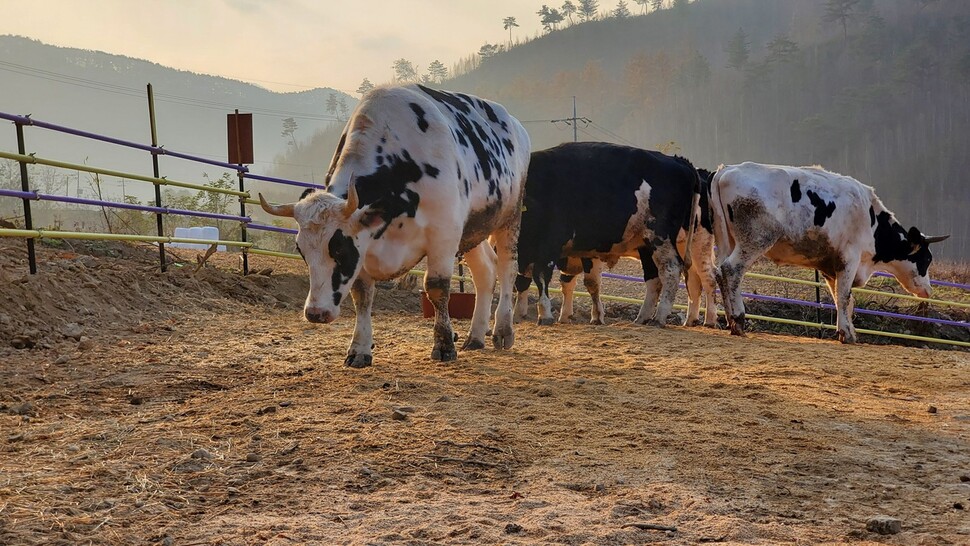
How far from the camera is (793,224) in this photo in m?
9.94

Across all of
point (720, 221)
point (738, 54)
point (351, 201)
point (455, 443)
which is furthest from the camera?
point (738, 54)

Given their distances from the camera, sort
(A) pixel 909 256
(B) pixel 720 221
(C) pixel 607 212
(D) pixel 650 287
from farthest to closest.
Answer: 1. (A) pixel 909 256
2. (D) pixel 650 287
3. (C) pixel 607 212
4. (B) pixel 720 221

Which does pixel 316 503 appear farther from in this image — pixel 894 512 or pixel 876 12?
pixel 876 12

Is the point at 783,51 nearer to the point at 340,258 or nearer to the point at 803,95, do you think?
the point at 803,95

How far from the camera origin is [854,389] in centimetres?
573

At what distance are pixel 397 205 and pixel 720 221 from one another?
5715 millimetres

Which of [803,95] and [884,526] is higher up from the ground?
[803,95]

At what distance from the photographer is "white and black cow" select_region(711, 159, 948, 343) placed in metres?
9.86

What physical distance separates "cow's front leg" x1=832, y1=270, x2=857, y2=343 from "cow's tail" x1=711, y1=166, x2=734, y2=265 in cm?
149

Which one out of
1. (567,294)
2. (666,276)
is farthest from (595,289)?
(666,276)

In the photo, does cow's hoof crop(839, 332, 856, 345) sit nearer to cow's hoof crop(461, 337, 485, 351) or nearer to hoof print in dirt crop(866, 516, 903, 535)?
cow's hoof crop(461, 337, 485, 351)

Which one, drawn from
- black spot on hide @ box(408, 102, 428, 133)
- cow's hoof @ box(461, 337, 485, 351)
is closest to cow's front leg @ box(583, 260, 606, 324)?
cow's hoof @ box(461, 337, 485, 351)

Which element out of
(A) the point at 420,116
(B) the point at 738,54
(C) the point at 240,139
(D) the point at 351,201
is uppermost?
(B) the point at 738,54

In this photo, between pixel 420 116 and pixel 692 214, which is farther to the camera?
pixel 692 214
